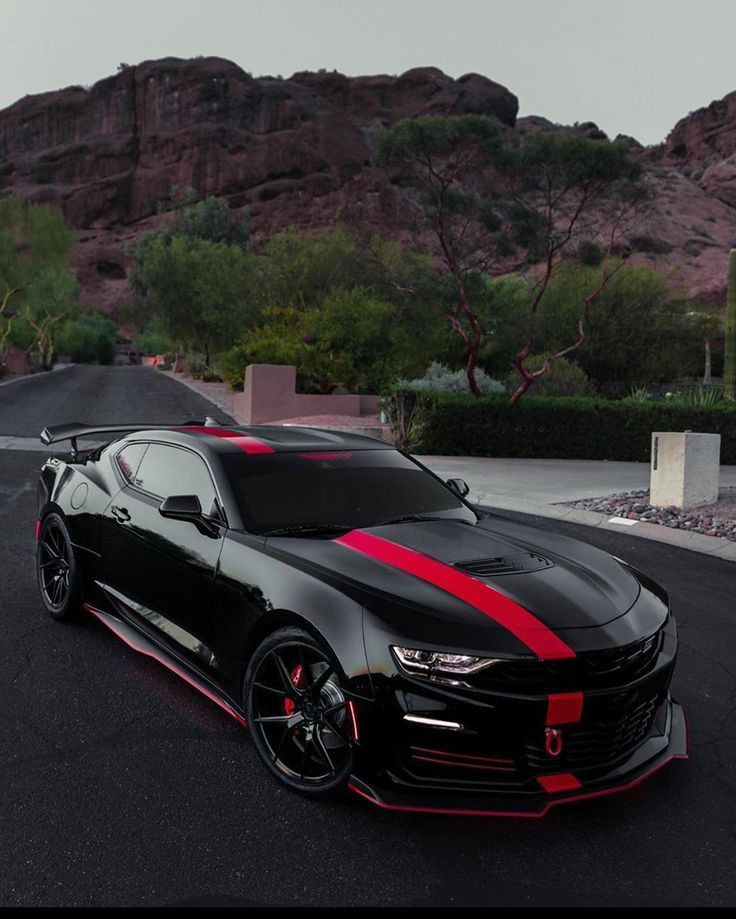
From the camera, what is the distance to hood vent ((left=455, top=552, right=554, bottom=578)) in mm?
3297

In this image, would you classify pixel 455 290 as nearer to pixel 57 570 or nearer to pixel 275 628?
pixel 57 570

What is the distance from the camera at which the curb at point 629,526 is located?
8445 millimetres

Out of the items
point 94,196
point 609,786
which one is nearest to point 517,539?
point 609,786

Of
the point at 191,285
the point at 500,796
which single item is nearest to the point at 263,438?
the point at 500,796

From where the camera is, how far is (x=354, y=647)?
283 centimetres

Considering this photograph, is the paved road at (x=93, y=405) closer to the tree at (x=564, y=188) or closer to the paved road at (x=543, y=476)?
the paved road at (x=543, y=476)

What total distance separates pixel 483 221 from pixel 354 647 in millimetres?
18438

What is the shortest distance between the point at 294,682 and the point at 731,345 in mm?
22063

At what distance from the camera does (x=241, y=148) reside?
12462 centimetres

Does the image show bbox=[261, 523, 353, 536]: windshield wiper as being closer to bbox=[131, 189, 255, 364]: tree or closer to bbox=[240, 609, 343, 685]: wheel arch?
bbox=[240, 609, 343, 685]: wheel arch

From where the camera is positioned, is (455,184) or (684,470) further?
(455,184)

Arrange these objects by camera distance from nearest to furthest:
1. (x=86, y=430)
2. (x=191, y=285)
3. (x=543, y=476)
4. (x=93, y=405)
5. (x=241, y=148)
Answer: (x=86, y=430)
(x=543, y=476)
(x=93, y=405)
(x=191, y=285)
(x=241, y=148)

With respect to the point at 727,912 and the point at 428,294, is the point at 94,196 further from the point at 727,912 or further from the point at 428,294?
the point at 727,912

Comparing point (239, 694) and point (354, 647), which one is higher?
point (354, 647)
